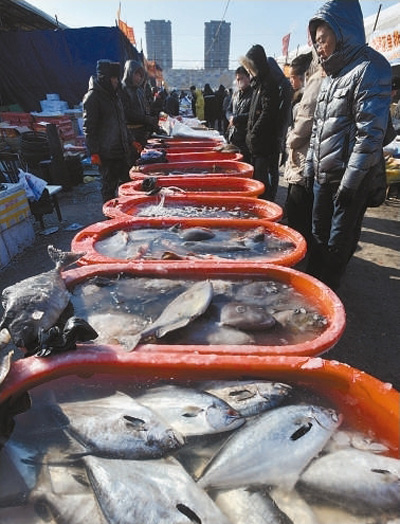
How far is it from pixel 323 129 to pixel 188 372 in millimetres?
2878

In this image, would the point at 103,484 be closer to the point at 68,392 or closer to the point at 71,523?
the point at 71,523

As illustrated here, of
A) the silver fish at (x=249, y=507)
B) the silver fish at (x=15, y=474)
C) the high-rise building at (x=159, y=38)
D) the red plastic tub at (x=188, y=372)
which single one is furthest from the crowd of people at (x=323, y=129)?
the high-rise building at (x=159, y=38)

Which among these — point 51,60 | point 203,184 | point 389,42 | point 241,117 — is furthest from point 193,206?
point 51,60

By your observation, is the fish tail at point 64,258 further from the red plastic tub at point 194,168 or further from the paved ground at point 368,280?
the red plastic tub at point 194,168

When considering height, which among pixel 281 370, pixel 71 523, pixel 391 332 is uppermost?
pixel 281 370

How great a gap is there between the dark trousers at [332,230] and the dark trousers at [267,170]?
2.55 meters

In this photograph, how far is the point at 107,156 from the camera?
6191 millimetres

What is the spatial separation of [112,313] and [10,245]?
420 cm

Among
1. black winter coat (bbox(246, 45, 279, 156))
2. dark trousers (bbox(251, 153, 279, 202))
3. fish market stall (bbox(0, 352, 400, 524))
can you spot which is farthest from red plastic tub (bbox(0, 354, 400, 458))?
dark trousers (bbox(251, 153, 279, 202))

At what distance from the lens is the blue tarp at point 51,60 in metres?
14.3

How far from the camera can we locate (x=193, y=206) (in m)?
4.30

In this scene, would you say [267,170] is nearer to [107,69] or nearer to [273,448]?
[107,69]

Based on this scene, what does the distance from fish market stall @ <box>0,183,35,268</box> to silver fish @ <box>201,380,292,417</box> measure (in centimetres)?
488

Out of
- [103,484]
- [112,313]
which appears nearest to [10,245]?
[112,313]
